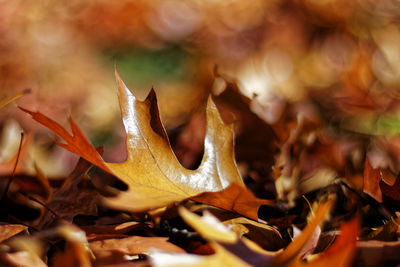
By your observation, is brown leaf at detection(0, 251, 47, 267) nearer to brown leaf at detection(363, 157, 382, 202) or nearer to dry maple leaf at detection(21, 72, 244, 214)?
dry maple leaf at detection(21, 72, 244, 214)

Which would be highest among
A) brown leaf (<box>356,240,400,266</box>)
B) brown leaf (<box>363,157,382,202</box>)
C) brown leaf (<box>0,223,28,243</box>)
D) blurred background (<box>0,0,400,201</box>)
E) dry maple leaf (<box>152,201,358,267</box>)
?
dry maple leaf (<box>152,201,358,267</box>)

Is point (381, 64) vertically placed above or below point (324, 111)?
below

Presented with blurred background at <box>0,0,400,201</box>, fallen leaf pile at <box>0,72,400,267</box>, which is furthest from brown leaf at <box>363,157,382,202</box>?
blurred background at <box>0,0,400,201</box>

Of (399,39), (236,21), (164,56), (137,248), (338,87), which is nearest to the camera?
(137,248)

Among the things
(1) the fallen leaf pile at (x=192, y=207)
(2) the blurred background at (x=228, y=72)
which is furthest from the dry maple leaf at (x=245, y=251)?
(2) the blurred background at (x=228, y=72)

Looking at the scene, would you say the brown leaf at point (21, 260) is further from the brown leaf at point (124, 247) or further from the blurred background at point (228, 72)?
the blurred background at point (228, 72)

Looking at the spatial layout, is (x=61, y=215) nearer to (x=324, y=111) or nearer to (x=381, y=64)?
(x=324, y=111)

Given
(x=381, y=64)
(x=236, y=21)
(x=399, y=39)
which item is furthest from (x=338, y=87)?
(x=236, y=21)
